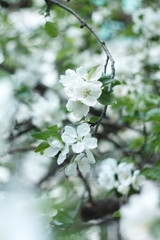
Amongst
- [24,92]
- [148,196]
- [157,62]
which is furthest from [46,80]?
[148,196]

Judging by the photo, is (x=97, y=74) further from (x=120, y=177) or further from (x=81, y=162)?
(x=120, y=177)

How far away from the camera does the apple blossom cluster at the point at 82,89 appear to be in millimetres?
897

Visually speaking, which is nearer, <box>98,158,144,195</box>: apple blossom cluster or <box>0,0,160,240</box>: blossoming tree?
<box>0,0,160,240</box>: blossoming tree

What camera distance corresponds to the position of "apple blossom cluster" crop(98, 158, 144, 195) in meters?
1.30

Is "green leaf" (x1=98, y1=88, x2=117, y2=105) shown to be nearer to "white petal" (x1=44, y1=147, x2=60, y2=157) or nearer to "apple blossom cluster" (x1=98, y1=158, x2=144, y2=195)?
"white petal" (x1=44, y1=147, x2=60, y2=157)

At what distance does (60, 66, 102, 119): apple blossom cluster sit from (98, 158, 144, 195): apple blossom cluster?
48 cm

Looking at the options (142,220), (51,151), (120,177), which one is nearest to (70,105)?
(51,151)

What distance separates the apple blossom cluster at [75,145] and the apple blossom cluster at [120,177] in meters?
0.42

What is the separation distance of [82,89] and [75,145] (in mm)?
145

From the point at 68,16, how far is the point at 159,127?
1556mm

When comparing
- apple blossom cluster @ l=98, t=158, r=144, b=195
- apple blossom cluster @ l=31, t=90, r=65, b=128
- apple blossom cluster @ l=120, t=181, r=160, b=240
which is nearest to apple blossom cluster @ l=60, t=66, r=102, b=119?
apple blossom cluster @ l=120, t=181, r=160, b=240

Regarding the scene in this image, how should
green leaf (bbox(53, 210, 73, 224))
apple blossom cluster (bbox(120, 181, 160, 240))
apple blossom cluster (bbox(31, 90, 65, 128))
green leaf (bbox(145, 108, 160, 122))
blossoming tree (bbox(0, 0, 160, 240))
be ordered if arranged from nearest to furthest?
1. apple blossom cluster (bbox(120, 181, 160, 240))
2. blossoming tree (bbox(0, 0, 160, 240))
3. green leaf (bbox(53, 210, 73, 224))
4. green leaf (bbox(145, 108, 160, 122))
5. apple blossom cluster (bbox(31, 90, 65, 128))

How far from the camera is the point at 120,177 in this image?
135 cm

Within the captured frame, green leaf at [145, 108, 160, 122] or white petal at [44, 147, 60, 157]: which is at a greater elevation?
white petal at [44, 147, 60, 157]
